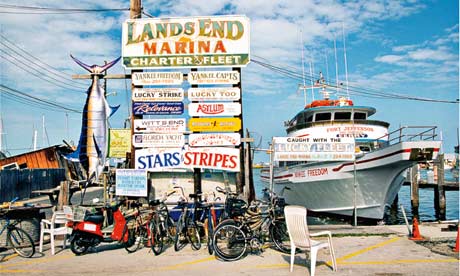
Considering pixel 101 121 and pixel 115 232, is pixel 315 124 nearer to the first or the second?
pixel 101 121

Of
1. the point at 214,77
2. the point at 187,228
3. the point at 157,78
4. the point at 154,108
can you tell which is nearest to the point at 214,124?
the point at 214,77

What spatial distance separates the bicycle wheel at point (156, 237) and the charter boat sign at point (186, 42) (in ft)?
15.3

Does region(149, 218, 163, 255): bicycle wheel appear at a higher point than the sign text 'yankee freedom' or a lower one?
lower

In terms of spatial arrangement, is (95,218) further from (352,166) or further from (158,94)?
(352,166)

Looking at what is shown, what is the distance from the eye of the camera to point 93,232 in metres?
8.41

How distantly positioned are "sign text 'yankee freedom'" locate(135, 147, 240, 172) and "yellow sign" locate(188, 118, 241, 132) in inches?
22.0

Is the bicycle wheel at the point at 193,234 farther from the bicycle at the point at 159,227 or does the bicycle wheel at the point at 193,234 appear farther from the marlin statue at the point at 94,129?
the marlin statue at the point at 94,129

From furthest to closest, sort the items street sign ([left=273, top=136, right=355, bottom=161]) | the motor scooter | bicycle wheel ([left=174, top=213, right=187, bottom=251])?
street sign ([left=273, top=136, right=355, bottom=161]) → bicycle wheel ([left=174, top=213, right=187, bottom=251]) → the motor scooter

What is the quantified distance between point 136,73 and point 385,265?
26.4 ft

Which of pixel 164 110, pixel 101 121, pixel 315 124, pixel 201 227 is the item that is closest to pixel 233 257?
pixel 201 227

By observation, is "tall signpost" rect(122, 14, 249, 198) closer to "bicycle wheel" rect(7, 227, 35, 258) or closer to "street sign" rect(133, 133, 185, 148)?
"street sign" rect(133, 133, 185, 148)

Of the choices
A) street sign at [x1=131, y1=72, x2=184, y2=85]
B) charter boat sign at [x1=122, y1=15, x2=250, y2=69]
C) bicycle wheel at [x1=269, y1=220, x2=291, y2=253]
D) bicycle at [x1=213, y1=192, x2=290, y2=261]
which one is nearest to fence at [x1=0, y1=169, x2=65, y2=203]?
street sign at [x1=131, y1=72, x2=184, y2=85]

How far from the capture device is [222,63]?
10.8 m

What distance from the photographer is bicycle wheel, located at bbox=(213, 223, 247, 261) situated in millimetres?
7746
